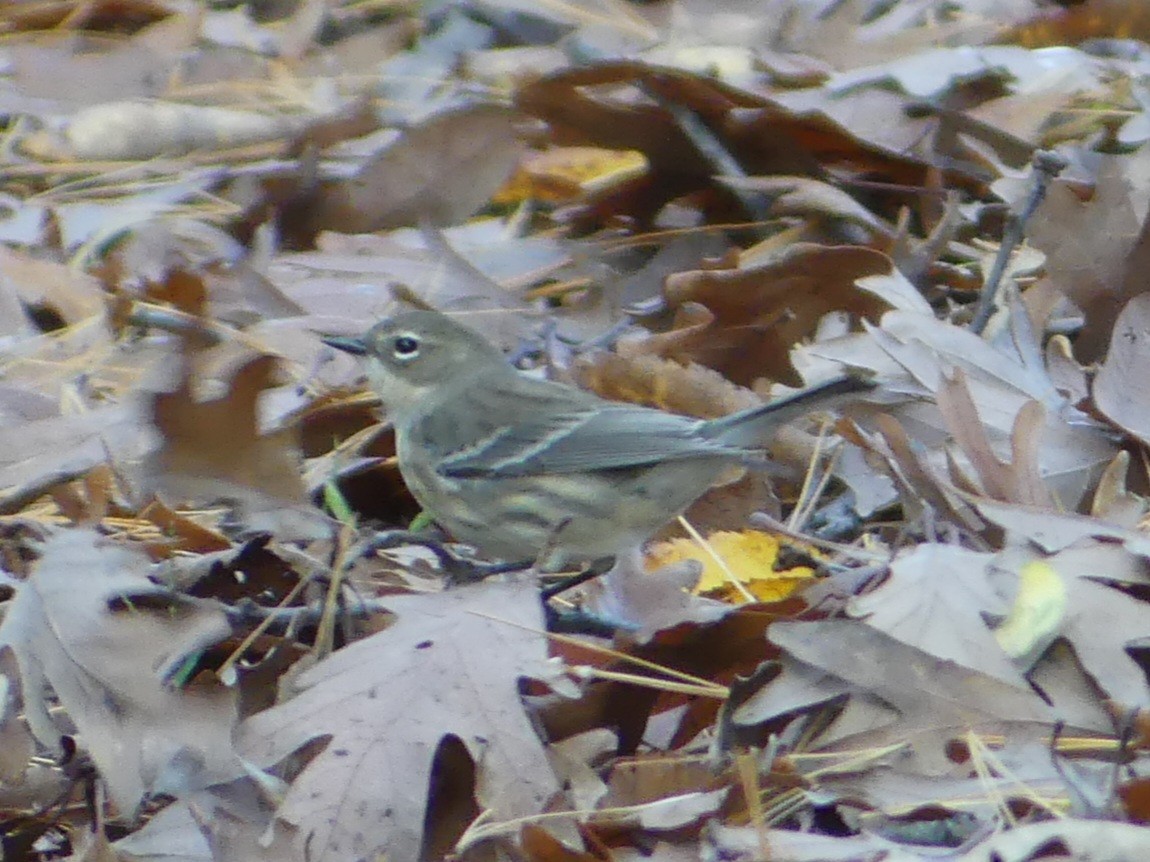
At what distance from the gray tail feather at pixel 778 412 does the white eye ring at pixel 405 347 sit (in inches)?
39.3

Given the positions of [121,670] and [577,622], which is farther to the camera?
[577,622]

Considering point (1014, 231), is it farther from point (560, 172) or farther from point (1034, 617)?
point (560, 172)

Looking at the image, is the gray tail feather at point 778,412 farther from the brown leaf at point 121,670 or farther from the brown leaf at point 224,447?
the brown leaf at point 121,670

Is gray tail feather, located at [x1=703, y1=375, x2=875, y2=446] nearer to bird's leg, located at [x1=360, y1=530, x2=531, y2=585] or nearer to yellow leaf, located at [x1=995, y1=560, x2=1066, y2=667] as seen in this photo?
bird's leg, located at [x1=360, y1=530, x2=531, y2=585]

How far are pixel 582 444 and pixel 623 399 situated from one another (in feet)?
1.03

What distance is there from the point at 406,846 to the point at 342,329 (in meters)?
2.78

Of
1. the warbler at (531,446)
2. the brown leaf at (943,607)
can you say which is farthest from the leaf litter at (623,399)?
the warbler at (531,446)

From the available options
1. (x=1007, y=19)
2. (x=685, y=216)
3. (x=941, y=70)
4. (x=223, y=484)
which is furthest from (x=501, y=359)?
(x=1007, y=19)

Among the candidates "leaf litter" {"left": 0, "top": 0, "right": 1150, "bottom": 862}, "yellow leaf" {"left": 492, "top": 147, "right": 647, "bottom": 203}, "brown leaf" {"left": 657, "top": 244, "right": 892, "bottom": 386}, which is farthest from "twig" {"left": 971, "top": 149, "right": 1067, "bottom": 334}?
"yellow leaf" {"left": 492, "top": 147, "right": 647, "bottom": 203}

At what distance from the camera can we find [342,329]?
5.39 m

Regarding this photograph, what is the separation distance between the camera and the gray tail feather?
4.02m

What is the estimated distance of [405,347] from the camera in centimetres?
492

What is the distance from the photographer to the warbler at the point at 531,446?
4.36m

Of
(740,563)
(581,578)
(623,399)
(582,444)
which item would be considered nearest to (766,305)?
(623,399)
